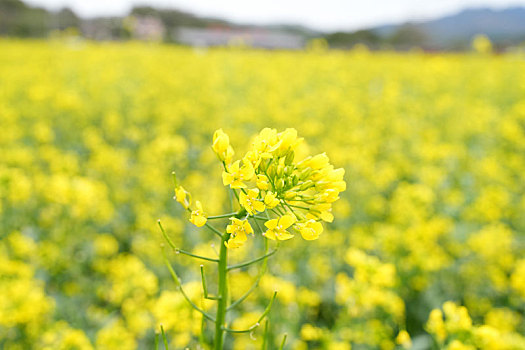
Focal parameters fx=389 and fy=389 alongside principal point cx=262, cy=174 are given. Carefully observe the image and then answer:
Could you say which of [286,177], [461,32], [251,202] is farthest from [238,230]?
[461,32]

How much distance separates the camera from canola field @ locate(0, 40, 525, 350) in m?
1.96

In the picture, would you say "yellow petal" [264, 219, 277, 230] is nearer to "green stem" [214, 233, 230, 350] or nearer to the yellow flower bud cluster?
the yellow flower bud cluster

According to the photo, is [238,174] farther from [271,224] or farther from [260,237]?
[260,237]

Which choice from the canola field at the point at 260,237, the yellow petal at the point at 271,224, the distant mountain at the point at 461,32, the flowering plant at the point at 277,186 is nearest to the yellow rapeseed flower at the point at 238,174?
the flowering plant at the point at 277,186

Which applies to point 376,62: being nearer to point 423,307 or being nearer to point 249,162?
point 423,307

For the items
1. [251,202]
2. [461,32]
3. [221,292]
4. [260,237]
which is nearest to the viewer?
[251,202]

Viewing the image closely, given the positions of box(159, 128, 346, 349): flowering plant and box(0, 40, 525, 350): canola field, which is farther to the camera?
box(0, 40, 525, 350): canola field

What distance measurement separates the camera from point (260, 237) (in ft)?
10.00

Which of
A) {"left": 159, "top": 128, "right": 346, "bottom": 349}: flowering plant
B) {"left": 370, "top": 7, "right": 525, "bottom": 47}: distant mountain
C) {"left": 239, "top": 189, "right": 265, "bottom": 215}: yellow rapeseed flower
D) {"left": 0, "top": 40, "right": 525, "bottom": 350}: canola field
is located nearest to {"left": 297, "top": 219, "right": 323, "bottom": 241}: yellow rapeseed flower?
{"left": 159, "top": 128, "right": 346, "bottom": 349}: flowering plant

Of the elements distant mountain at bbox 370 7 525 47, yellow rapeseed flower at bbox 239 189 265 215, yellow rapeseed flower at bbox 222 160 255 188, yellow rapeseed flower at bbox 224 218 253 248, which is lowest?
yellow rapeseed flower at bbox 224 218 253 248

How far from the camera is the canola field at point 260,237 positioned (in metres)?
1.96

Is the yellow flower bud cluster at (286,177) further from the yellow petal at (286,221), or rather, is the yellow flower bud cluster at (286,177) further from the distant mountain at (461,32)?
the distant mountain at (461,32)

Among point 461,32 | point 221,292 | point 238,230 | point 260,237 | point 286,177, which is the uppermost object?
point 461,32

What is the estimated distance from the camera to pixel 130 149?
208 inches
